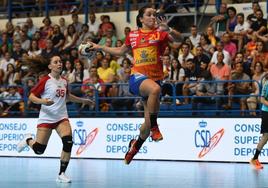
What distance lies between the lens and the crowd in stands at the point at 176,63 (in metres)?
20.5

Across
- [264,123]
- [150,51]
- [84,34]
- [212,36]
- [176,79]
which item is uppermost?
[84,34]

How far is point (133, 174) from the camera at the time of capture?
1594 centimetres

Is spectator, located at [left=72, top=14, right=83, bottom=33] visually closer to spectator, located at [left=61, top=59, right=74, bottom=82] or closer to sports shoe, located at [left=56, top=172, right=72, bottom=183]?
spectator, located at [left=61, top=59, right=74, bottom=82]

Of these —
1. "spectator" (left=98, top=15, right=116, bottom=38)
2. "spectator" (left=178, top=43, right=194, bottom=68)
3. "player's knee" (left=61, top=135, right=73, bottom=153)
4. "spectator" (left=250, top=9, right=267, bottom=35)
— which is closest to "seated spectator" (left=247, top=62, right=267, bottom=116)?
"spectator" (left=250, top=9, right=267, bottom=35)

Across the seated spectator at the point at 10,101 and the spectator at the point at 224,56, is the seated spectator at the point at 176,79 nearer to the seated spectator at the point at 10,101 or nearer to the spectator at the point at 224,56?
the spectator at the point at 224,56

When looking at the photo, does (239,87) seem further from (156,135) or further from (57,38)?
(57,38)

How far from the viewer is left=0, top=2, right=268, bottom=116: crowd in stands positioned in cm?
2052

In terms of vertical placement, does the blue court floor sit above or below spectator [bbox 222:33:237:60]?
below

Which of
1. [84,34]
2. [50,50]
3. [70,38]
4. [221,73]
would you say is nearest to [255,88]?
[221,73]

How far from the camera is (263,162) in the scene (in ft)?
63.4

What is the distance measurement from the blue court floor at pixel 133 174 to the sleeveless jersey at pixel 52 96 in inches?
48.0

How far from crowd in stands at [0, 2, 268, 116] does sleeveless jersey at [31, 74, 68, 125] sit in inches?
198

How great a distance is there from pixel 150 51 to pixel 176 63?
27.0ft

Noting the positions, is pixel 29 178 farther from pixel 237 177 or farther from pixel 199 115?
pixel 199 115
